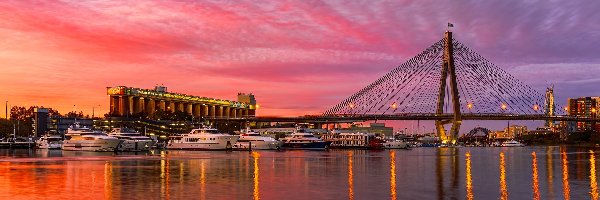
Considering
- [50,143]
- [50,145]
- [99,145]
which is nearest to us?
[99,145]

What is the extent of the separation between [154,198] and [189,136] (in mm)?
102164

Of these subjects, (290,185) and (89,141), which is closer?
(290,185)

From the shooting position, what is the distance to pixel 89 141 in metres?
123

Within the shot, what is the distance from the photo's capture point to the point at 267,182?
153 ft

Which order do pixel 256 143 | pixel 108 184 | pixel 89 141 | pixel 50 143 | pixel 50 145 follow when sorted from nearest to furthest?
pixel 108 184, pixel 89 141, pixel 256 143, pixel 50 145, pixel 50 143

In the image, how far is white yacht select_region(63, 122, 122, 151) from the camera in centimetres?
12194

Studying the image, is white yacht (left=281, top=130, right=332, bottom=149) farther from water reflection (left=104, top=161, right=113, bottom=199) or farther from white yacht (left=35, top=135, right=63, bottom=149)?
water reflection (left=104, top=161, right=113, bottom=199)

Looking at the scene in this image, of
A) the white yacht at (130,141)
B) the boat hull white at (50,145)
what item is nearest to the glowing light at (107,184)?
the white yacht at (130,141)

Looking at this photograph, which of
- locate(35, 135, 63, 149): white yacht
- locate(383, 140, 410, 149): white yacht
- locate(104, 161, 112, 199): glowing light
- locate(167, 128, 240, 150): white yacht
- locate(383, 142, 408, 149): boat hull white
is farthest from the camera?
locate(383, 140, 410, 149): white yacht

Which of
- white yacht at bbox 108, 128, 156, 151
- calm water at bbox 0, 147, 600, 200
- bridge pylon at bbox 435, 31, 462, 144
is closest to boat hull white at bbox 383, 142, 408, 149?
bridge pylon at bbox 435, 31, 462, 144

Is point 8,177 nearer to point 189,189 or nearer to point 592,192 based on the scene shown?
point 189,189

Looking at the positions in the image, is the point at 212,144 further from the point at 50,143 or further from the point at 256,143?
the point at 50,143

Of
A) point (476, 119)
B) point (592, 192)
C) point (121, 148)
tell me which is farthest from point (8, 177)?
point (476, 119)

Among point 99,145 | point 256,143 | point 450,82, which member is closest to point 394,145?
point 450,82
